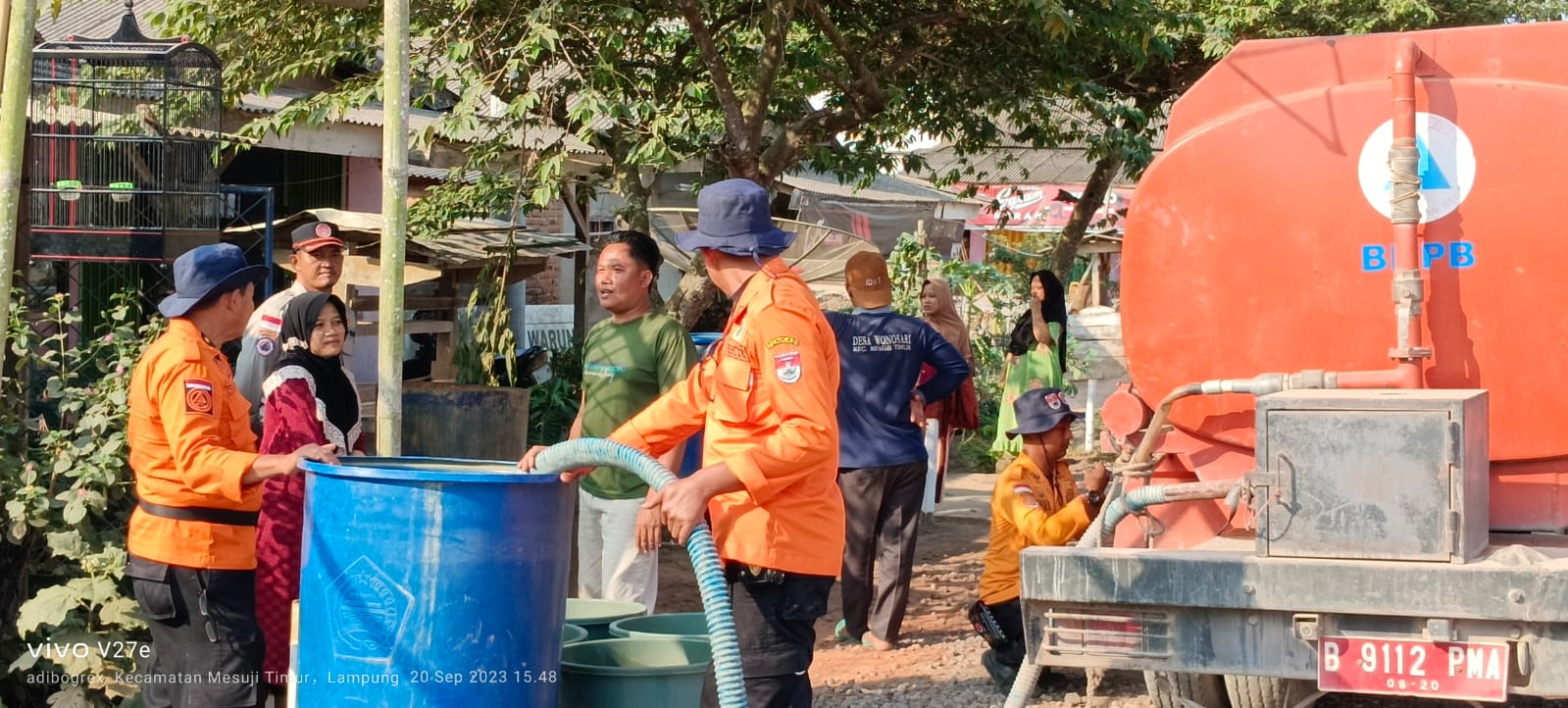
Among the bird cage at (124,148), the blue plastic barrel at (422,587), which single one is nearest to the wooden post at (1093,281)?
the bird cage at (124,148)

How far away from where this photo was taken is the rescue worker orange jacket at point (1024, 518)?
5.31 metres

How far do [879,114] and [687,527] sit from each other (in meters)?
5.73

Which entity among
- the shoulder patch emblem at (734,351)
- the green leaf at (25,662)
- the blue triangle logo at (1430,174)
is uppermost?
the blue triangle logo at (1430,174)

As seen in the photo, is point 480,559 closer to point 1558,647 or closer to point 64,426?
point 1558,647

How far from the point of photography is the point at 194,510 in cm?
421

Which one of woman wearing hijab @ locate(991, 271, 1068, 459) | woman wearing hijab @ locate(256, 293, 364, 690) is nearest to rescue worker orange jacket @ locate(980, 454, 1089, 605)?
woman wearing hijab @ locate(256, 293, 364, 690)

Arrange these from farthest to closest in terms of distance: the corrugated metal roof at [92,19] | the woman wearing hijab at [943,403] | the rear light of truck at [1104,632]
Answer: the corrugated metal roof at [92,19] → the woman wearing hijab at [943,403] → the rear light of truck at [1104,632]

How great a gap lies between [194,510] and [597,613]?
1211 millimetres

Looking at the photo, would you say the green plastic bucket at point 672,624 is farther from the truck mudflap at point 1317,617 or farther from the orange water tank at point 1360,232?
the orange water tank at point 1360,232

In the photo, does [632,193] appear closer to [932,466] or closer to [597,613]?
[932,466]

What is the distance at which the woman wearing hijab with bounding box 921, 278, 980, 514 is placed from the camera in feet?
25.1

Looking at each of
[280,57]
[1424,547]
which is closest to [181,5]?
[280,57]

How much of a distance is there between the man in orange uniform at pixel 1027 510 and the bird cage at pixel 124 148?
157 inches

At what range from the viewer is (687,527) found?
3.25m
